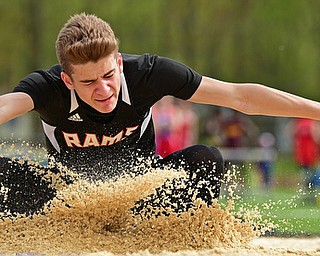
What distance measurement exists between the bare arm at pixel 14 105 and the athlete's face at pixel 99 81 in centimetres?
28

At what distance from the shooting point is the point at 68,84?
4.74 meters

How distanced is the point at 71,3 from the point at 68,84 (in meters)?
13.7

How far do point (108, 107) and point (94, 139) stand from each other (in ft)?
1.45

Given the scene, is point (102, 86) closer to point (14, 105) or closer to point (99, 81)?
point (99, 81)

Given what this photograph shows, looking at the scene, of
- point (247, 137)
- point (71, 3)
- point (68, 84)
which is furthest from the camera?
point (71, 3)

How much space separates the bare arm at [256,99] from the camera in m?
4.88

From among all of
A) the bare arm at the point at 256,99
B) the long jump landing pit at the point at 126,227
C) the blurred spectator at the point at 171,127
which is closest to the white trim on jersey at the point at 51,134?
the long jump landing pit at the point at 126,227

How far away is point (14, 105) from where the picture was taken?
465cm

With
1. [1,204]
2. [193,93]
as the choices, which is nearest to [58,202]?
[1,204]

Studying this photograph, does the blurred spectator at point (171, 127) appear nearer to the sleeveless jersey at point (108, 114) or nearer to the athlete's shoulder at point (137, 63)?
the sleeveless jersey at point (108, 114)

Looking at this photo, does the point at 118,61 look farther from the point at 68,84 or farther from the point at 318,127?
the point at 318,127

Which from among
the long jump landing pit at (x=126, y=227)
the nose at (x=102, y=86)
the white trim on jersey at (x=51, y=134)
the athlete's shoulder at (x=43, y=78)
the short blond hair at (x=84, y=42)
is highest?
the short blond hair at (x=84, y=42)

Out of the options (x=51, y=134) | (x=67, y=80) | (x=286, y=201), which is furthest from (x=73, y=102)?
(x=286, y=201)

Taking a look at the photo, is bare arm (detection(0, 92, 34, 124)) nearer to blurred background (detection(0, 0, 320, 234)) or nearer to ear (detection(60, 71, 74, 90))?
ear (detection(60, 71, 74, 90))
